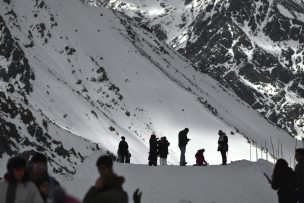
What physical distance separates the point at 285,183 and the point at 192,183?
9587 mm

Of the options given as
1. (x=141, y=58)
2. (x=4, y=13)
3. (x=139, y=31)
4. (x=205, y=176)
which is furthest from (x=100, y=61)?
(x=205, y=176)

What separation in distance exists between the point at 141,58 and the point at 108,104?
2195 cm

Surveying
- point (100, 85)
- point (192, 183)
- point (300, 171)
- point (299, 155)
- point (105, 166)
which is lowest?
point (105, 166)

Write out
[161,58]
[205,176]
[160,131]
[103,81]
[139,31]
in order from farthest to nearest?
1. [139,31]
2. [161,58]
3. [103,81]
4. [160,131]
5. [205,176]

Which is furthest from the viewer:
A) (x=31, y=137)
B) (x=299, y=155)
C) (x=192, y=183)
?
(x=31, y=137)

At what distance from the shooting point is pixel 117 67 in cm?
12094

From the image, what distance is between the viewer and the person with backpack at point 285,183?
41.5 feet

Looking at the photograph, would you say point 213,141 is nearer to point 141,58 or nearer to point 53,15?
point 141,58

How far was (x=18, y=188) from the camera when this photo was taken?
7.51 metres

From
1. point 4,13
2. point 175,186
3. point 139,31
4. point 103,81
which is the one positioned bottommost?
point 175,186

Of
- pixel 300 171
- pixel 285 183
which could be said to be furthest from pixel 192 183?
pixel 285 183

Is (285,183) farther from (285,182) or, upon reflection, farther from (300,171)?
(300,171)

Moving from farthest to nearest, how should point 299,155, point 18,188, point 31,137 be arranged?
point 31,137 → point 299,155 → point 18,188

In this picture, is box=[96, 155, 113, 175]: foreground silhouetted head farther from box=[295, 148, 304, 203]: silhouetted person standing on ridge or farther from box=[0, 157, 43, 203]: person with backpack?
box=[295, 148, 304, 203]: silhouetted person standing on ridge
